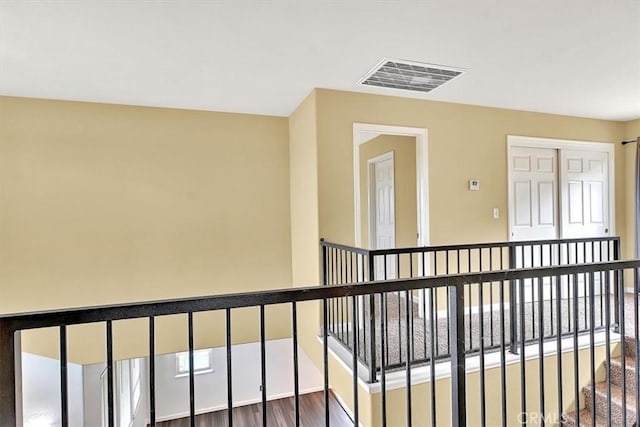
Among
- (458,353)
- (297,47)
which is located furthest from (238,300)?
(297,47)

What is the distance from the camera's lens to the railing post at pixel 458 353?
1.33 metres

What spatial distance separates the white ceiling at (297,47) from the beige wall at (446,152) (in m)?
0.19

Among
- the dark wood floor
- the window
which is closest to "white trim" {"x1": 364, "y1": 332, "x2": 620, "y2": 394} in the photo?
the dark wood floor

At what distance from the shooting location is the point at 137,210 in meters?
3.73

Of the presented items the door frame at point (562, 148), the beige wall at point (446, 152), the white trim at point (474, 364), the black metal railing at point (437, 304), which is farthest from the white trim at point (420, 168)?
the white trim at point (474, 364)

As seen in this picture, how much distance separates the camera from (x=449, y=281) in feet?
4.32

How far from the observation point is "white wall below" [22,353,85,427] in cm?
363

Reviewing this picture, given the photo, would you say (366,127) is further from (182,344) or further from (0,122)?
(0,122)

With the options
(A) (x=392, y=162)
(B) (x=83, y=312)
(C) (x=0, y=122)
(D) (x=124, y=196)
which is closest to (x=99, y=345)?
(D) (x=124, y=196)

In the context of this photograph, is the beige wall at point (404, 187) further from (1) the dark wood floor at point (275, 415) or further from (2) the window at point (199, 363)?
(2) the window at point (199, 363)

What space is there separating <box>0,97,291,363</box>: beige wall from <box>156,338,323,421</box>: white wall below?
1.95 meters

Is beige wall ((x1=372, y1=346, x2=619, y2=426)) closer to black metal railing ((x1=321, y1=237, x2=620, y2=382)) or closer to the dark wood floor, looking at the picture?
black metal railing ((x1=321, y1=237, x2=620, y2=382))

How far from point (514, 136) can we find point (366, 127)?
6.10 feet

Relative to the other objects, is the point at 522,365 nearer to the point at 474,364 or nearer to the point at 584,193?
the point at 474,364
